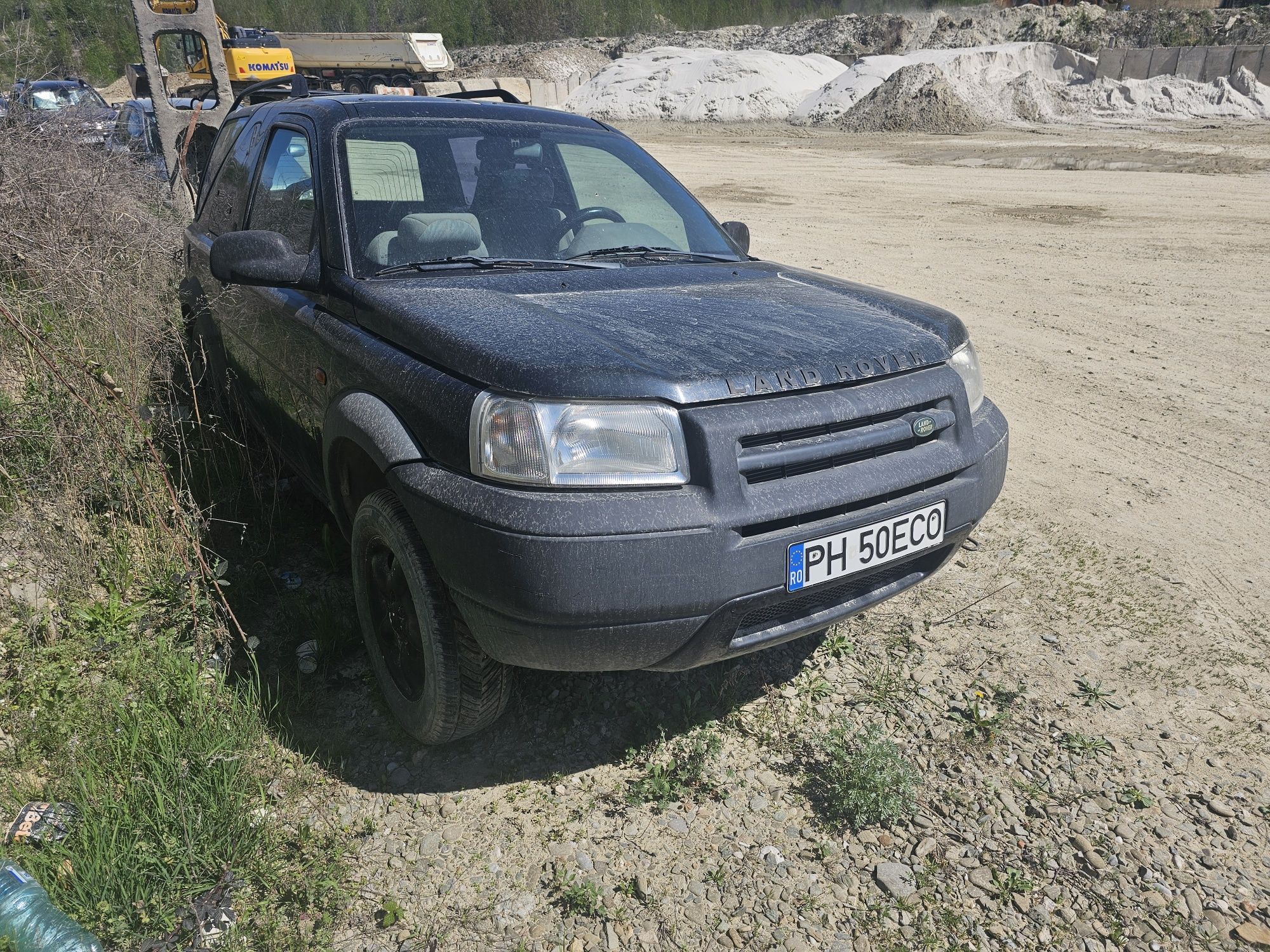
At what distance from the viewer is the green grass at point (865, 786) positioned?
251cm

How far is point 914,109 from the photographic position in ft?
95.5

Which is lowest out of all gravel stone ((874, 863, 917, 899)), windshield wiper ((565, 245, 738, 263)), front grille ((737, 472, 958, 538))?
gravel stone ((874, 863, 917, 899))

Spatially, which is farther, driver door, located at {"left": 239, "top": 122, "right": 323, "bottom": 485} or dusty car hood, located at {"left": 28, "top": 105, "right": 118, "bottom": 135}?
dusty car hood, located at {"left": 28, "top": 105, "right": 118, "bottom": 135}

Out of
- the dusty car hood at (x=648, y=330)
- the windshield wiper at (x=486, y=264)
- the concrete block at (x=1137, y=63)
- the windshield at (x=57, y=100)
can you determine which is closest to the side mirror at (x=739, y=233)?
the dusty car hood at (x=648, y=330)

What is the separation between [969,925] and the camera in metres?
2.20

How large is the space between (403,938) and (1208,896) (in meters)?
2.01

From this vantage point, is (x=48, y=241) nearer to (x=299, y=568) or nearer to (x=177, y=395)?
(x=177, y=395)

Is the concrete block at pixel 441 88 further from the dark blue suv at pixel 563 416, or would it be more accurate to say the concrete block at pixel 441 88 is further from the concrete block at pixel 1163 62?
the dark blue suv at pixel 563 416

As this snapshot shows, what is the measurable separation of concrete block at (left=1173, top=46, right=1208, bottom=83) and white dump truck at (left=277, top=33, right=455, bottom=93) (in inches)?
1045

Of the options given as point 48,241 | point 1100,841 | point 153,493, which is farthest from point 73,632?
point 1100,841

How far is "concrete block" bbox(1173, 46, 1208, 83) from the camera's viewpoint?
95.0ft

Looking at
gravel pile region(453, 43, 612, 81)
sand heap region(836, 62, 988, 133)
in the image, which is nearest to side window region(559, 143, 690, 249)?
sand heap region(836, 62, 988, 133)

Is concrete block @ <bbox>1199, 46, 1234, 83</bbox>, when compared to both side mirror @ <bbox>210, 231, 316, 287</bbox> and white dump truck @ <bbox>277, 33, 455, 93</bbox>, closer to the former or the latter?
white dump truck @ <bbox>277, 33, 455, 93</bbox>

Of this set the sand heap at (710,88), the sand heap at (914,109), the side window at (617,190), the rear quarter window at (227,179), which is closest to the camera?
the side window at (617,190)
